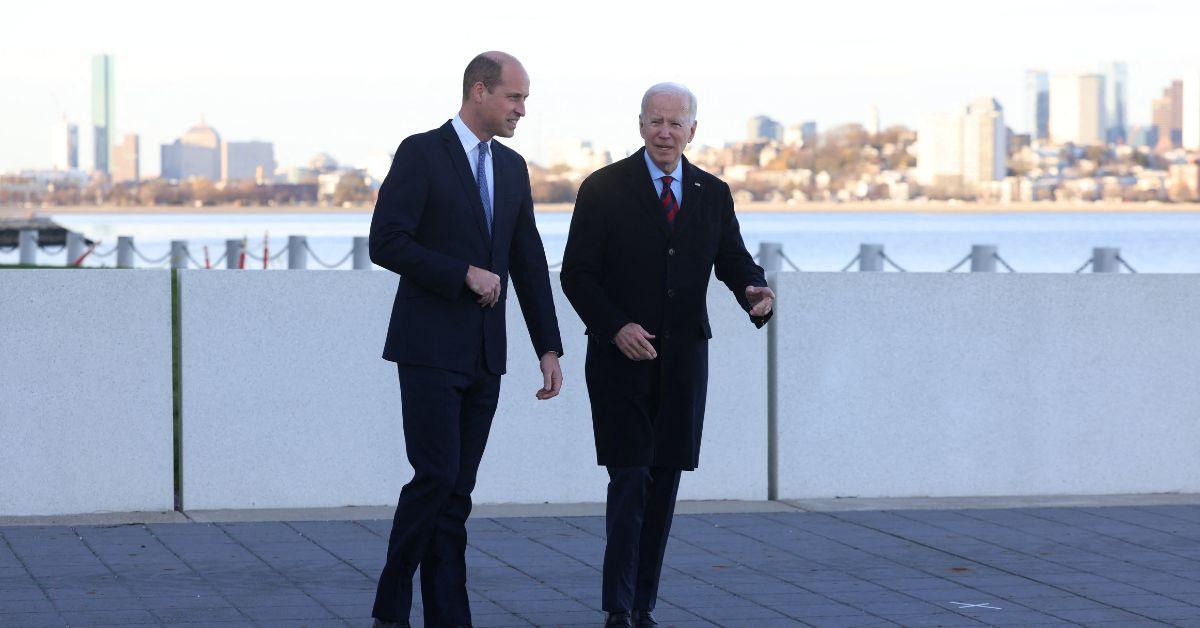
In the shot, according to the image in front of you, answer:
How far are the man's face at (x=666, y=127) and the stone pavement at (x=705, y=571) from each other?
1.51 meters

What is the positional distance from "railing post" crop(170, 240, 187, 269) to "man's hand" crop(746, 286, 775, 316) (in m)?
21.7

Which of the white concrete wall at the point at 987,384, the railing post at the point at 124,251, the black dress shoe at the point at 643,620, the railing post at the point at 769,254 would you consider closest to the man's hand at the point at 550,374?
the black dress shoe at the point at 643,620

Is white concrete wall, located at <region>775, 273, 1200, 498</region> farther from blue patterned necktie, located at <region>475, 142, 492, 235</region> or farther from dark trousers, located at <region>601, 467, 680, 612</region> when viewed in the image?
blue patterned necktie, located at <region>475, 142, 492, 235</region>

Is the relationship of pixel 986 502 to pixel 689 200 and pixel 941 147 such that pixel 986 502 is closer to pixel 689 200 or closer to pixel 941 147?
pixel 689 200

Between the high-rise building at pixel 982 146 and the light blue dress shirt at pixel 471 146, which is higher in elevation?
the high-rise building at pixel 982 146

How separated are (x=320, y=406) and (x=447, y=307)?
2.84 meters

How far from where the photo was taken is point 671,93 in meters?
5.26

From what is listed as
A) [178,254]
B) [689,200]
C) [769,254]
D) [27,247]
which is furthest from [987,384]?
[27,247]

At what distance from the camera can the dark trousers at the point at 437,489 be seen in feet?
16.6

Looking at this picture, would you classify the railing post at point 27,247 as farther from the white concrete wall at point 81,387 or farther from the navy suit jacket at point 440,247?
the navy suit jacket at point 440,247

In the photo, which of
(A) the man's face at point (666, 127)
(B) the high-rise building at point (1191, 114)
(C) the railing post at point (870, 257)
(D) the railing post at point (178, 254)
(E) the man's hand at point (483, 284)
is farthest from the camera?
(B) the high-rise building at point (1191, 114)

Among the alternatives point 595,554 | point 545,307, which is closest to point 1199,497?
point 595,554

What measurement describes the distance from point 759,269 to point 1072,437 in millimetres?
3575

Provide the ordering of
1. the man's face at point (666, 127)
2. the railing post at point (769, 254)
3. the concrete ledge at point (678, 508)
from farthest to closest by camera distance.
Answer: the railing post at point (769, 254) < the concrete ledge at point (678, 508) < the man's face at point (666, 127)
